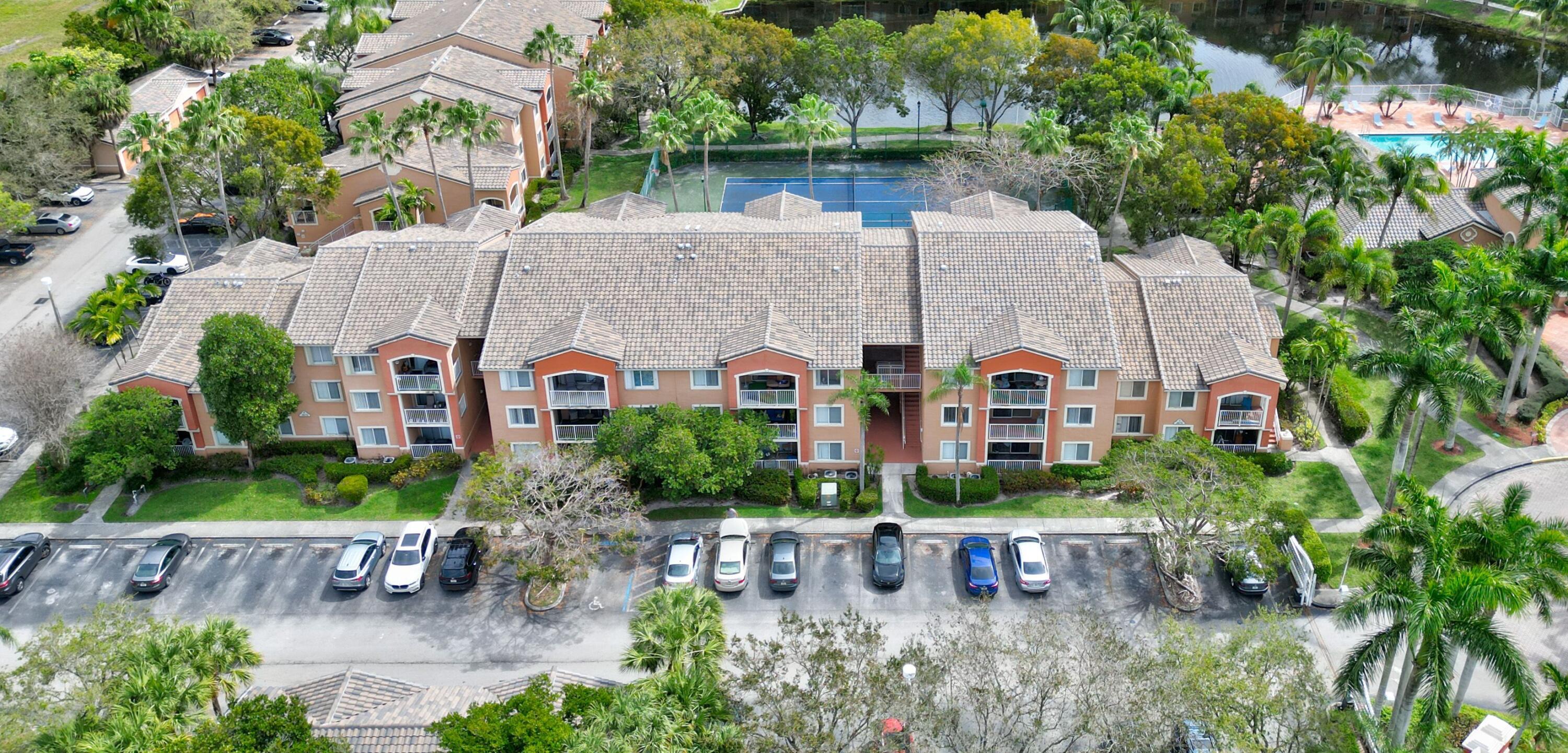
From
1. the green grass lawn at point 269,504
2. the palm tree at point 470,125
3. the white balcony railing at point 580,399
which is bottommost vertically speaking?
the green grass lawn at point 269,504

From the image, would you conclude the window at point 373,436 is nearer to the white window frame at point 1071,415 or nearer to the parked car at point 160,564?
the parked car at point 160,564

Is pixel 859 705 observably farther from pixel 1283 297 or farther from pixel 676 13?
pixel 676 13

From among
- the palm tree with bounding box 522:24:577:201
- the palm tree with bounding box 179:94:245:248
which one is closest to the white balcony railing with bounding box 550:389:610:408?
the palm tree with bounding box 179:94:245:248

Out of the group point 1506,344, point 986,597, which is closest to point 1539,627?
point 1506,344

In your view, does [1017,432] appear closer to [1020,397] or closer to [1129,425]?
[1020,397]

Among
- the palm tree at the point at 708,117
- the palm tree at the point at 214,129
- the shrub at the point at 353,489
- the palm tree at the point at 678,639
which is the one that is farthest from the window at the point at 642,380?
the palm tree at the point at 214,129

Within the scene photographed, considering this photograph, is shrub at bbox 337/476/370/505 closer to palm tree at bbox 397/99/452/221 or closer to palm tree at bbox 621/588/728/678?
palm tree at bbox 621/588/728/678
